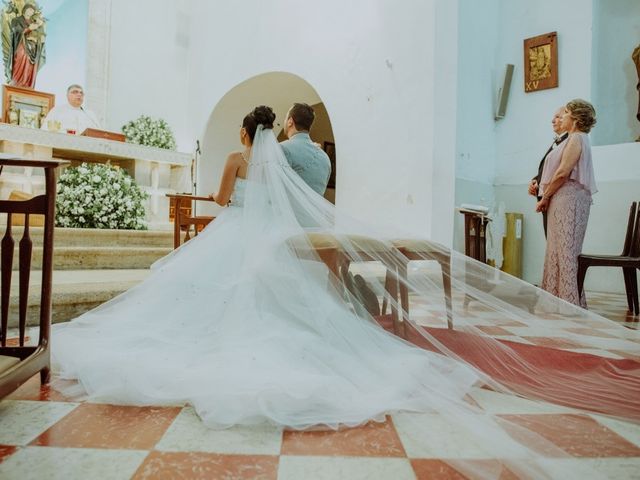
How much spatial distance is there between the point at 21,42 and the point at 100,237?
3.93 meters

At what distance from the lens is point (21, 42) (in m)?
6.04

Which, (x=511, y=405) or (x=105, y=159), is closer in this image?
(x=511, y=405)

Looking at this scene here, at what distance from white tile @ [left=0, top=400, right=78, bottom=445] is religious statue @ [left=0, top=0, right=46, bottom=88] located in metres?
6.21


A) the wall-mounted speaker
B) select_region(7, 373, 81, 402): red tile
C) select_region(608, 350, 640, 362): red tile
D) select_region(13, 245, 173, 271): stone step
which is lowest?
select_region(7, 373, 81, 402): red tile

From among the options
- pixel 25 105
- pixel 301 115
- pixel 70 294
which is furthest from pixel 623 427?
pixel 25 105

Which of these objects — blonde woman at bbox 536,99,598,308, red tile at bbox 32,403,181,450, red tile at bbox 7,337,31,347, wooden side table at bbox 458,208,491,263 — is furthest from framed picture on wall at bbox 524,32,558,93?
red tile at bbox 7,337,31,347

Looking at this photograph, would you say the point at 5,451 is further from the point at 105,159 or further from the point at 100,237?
Result: the point at 105,159

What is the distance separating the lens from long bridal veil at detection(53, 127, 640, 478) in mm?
1276

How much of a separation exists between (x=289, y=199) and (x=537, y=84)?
14.8 ft

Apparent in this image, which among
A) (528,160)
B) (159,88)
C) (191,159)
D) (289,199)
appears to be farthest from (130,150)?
(528,160)

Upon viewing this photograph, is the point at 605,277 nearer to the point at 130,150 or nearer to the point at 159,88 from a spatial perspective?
the point at 130,150

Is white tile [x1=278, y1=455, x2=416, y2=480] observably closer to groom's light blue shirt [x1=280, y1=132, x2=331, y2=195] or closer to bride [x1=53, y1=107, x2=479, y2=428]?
bride [x1=53, y1=107, x2=479, y2=428]

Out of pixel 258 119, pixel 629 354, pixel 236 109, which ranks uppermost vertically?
pixel 236 109

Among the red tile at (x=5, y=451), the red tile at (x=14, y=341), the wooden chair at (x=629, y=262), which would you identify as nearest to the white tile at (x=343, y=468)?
the red tile at (x=5, y=451)
